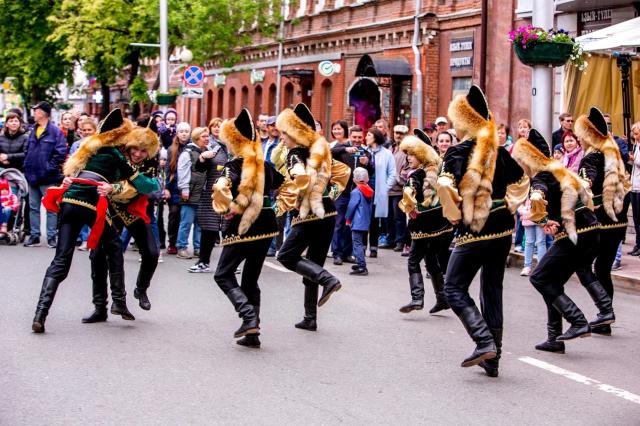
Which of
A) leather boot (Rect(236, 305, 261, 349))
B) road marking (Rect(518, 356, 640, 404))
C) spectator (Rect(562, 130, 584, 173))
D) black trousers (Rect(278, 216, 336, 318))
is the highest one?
spectator (Rect(562, 130, 584, 173))

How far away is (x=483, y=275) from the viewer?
9.00 meters

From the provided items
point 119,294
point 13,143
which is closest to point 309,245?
point 119,294

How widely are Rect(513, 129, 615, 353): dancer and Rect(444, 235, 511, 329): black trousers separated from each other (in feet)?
2.49

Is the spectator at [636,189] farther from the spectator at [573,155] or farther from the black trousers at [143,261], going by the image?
the black trousers at [143,261]

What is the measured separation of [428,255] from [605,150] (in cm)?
205

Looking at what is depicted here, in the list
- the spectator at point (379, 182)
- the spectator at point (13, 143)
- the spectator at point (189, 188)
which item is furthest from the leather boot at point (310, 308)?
the spectator at point (13, 143)

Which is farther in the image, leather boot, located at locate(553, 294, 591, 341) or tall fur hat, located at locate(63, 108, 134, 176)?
tall fur hat, located at locate(63, 108, 134, 176)

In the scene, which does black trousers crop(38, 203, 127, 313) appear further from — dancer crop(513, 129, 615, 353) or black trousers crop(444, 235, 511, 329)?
dancer crop(513, 129, 615, 353)

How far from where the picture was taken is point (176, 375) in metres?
8.49

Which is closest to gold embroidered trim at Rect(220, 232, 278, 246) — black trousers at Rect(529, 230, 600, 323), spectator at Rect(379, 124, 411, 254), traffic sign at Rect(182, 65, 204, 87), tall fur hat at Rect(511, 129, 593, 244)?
tall fur hat at Rect(511, 129, 593, 244)

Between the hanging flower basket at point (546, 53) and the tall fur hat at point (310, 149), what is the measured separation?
8168 millimetres

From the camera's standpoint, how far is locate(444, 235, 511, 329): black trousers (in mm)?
8867

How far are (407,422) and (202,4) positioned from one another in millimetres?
29058

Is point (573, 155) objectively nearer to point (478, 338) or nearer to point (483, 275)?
point (483, 275)
